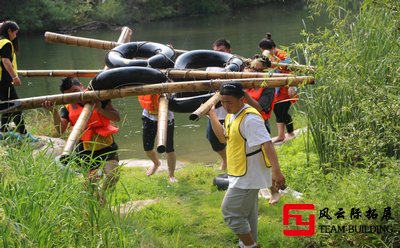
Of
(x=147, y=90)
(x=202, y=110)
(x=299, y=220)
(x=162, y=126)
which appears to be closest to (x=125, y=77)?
(x=147, y=90)

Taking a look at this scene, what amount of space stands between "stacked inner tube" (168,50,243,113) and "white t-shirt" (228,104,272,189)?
1.45 meters

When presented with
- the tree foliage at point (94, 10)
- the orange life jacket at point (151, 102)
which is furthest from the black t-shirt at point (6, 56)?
the tree foliage at point (94, 10)

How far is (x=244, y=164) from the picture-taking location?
4.87 meters

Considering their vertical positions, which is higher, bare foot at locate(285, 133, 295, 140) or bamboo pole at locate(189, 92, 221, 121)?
bamboo pole at locate(189, 92, 221, 121)

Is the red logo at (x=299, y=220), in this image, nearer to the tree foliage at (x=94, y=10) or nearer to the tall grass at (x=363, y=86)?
the tall grass at (x=363, y=86)

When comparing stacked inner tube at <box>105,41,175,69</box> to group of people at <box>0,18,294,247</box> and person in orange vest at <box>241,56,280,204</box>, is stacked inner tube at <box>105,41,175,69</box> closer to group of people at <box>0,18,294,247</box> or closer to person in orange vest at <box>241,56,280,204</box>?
group of people at <box>0,18,294,247</box>

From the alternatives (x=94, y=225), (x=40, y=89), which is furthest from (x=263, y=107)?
(x=40, y=89)

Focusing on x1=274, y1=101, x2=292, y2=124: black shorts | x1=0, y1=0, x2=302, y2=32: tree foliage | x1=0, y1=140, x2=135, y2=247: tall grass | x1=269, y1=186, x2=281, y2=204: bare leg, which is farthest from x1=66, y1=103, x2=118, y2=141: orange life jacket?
x1=0, y1=0, x2=302, y2=32: tree foliage

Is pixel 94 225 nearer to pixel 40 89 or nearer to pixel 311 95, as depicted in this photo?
pixel 311 95

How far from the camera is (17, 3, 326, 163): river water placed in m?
11.5

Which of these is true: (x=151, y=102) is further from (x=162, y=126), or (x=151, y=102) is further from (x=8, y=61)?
(x=8, y=61)

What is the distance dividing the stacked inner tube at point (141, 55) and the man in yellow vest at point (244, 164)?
67.6 inches

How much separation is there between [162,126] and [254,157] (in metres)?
1.13

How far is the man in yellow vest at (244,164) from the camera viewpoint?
4.83m
